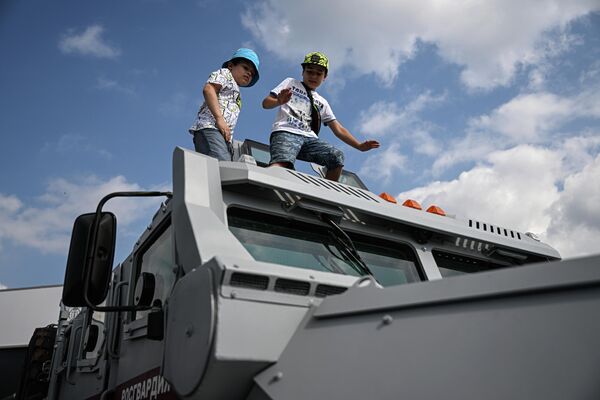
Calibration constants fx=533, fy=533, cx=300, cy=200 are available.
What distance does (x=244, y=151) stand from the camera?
3.77m

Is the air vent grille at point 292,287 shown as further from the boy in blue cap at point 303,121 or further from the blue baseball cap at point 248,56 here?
the blue baseball cap at point 248,56

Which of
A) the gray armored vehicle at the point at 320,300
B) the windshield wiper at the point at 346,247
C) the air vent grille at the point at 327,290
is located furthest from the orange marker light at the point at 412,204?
the air vent grille at the point at 327,290

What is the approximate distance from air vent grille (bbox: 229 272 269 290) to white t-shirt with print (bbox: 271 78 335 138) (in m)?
1.89

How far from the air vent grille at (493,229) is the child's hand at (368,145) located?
3.73 feet

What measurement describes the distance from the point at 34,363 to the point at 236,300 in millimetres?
4312

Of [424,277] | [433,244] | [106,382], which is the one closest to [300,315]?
[424,277]

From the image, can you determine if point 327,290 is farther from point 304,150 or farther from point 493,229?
point 304,150

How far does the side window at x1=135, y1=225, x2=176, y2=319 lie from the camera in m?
2.29

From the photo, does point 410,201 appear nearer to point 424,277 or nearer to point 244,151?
point 424,277

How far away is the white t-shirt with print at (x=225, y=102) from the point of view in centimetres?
332

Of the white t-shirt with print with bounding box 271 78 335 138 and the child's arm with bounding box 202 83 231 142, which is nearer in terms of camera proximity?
the child's arm with bounding box 202 83 231 142

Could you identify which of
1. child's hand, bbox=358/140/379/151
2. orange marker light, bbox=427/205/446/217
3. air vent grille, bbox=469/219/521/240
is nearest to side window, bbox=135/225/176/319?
orange marker light, bbox=427/205/446/217

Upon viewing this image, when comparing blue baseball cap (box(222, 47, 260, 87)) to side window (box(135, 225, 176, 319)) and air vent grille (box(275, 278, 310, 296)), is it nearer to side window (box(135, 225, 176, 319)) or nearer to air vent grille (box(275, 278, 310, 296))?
side window (box(135, 225, 176, 319))

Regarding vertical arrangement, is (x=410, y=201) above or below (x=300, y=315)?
above
